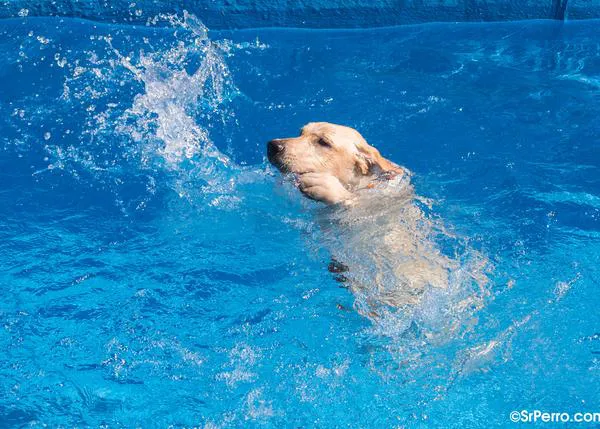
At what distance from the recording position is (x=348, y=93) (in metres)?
7.97

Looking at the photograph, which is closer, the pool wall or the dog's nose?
the dog's nose

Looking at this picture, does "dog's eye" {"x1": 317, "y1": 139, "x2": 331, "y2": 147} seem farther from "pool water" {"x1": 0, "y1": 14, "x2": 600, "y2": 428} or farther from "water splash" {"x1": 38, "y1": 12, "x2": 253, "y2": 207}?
"water splash" {"x1": 38, "y1": 12, "x2": 253, "y2": 207}

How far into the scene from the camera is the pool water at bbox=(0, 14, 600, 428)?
15.4ft

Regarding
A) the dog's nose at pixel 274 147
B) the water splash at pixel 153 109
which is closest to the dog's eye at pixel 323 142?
the dog's nose at pixel 274 147

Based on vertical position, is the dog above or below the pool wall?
below

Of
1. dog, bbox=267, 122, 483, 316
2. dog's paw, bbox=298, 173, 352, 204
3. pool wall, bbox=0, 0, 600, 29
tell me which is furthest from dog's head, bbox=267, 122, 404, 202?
pool wall, bbox=0, 0, 600, 29

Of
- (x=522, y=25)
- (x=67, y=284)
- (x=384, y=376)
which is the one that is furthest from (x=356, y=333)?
(x=522, y=25)

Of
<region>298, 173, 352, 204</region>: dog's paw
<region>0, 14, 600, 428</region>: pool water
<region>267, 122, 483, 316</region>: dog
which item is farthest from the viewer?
<region>298, 173, 352, 204</region>: dog's paw

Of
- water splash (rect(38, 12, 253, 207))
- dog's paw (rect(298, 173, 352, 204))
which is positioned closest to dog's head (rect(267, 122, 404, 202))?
dog's paw (rect(298, 173, 352, 204))

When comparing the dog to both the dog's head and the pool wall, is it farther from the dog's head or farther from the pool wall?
the pool wall

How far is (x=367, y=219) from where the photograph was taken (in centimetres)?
526

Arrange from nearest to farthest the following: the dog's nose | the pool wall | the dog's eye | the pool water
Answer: the pool water, the dog's nose, the dog's eye, the pool wall

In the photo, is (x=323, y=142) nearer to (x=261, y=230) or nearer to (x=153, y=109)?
(x=261, y=230)

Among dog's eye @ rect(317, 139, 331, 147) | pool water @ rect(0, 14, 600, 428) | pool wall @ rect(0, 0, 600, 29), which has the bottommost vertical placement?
pool water @ rect(0, 14, 600, 428)
